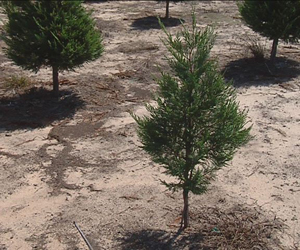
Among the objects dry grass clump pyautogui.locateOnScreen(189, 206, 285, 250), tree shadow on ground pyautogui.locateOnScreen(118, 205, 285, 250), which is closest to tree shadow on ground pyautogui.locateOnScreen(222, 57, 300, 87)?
dry grass clump pyautogui.locateOnScreen(189, 206, 285, 250)

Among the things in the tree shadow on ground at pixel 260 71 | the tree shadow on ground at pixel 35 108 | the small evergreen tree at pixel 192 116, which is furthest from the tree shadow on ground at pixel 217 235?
the tree shadow on ground at pixel 260 71

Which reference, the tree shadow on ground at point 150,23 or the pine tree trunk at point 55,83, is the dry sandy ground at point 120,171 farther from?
the tree shadow on ground at point 150,23

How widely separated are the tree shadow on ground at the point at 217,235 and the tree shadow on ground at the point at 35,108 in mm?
3895

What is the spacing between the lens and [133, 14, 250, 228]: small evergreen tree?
5441 millimetres

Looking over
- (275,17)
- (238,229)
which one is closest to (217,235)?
(238,229)

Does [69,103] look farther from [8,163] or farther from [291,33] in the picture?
[291,33]

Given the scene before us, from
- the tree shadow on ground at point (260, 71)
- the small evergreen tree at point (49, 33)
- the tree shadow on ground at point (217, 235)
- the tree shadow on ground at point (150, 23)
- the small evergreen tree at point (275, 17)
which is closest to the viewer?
the tree shadow on ground at point (217, 235)

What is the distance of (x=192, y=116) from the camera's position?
5457 millimetres

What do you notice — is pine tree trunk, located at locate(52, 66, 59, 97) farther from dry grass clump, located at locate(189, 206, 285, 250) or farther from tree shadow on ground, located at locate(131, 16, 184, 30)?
tree shadow on ground, located at locate(131, 16, 184, 30)

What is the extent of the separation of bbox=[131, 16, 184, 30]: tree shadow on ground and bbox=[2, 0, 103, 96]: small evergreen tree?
5876 mm

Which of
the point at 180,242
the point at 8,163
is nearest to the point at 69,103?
the point at 8,163

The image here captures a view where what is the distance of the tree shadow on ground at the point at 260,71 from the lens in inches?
448

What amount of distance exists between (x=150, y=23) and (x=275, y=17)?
5.49 m

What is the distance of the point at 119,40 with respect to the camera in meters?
14.2
